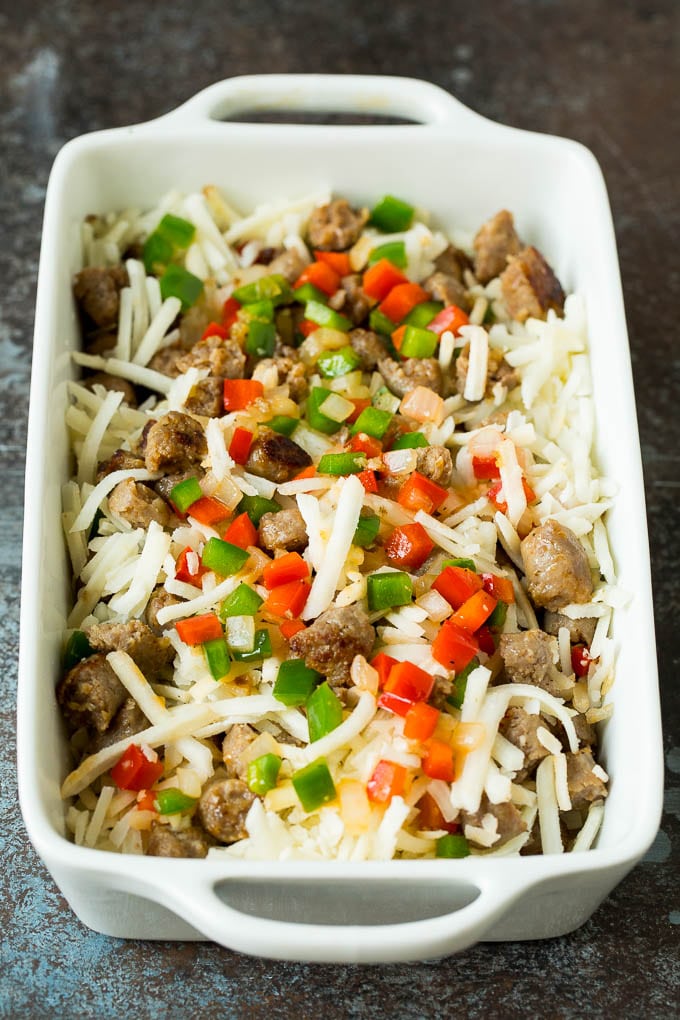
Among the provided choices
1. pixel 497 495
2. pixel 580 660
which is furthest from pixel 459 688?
pixel 497 495

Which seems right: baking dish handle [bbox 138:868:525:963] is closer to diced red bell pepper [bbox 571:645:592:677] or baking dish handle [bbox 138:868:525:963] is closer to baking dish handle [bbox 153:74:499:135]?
diced red bell pepper [bbox 571:645:592:677]

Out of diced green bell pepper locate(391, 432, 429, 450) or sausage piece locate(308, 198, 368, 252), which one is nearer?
diced green bell pepper locate(391, 432, 429, 450)

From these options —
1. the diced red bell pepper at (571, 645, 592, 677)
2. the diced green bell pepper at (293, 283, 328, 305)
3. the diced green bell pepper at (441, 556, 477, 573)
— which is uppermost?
the diced green bell pepper at (293, 283, 328, 305)

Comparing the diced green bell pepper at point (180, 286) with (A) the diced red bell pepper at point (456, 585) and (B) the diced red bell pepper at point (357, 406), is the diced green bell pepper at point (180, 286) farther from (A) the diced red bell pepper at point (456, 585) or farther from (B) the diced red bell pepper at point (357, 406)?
(A) the diced red bell pepper at point (456, 585)

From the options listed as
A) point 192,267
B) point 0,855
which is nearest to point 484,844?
point 0,855

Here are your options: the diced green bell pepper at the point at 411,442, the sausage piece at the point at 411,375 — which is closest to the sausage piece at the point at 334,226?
the sausage piece at the point at 411,375

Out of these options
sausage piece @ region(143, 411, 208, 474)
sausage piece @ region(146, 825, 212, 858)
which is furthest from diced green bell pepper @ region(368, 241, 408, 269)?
sausage piece @ region(146, 825, 212, 858)
